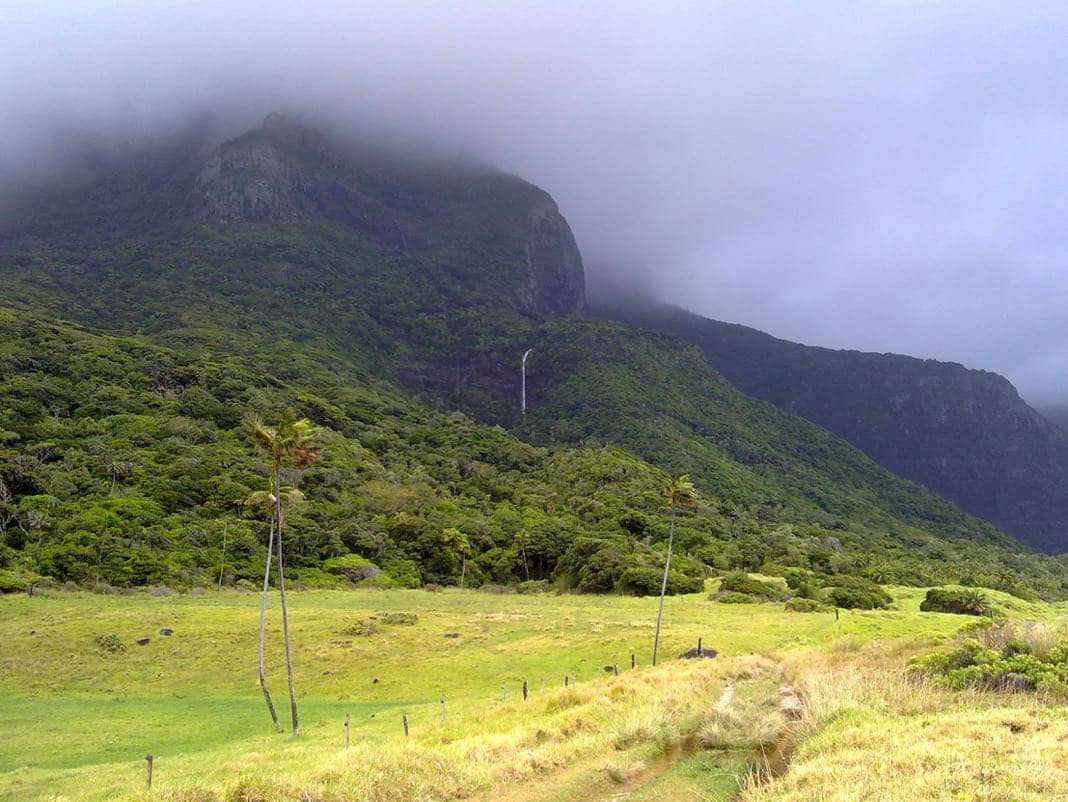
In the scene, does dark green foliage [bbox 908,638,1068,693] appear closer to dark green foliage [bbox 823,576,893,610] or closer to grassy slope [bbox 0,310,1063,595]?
dark green foliage [bbox 823,576,893,610]

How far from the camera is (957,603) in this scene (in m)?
59.3

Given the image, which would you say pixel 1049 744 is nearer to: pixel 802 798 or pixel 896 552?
pixel 802 798

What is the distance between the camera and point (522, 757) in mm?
17719

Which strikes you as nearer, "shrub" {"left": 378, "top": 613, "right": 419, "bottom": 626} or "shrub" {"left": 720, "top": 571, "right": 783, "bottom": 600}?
"shrub" {"left": 378, "top": 613, "right": 419, "bottom": 626}

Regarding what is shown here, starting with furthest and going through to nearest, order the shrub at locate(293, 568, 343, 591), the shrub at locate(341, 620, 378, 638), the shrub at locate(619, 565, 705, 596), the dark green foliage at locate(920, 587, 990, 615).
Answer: the shrub at locate(293, 568, 343, 591)
the shrub at locate(619, 565, 705, 596)
the dark green foliage at locate(920, 587, 990, 615)
the shrub at locate(341, 620, 378, 638)

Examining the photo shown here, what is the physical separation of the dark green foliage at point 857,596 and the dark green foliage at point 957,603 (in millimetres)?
3824

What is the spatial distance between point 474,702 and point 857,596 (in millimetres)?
45582

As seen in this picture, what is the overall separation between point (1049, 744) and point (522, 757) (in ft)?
36.7

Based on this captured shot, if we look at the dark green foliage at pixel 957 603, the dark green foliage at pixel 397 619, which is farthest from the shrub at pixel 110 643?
the dark green foliage at pixel 957 603

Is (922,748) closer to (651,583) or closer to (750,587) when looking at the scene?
(750,587)

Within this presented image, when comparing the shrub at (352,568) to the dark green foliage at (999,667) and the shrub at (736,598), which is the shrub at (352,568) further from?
the dark green foliage at (999,667)

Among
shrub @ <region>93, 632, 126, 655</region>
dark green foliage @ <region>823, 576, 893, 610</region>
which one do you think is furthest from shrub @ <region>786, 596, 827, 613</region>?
shrub @ <region>93, 632, 126, 655</region>

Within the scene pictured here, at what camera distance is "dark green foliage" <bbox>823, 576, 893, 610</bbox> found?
6384 cm

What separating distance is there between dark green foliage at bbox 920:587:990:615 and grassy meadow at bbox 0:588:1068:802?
70.9 inches
